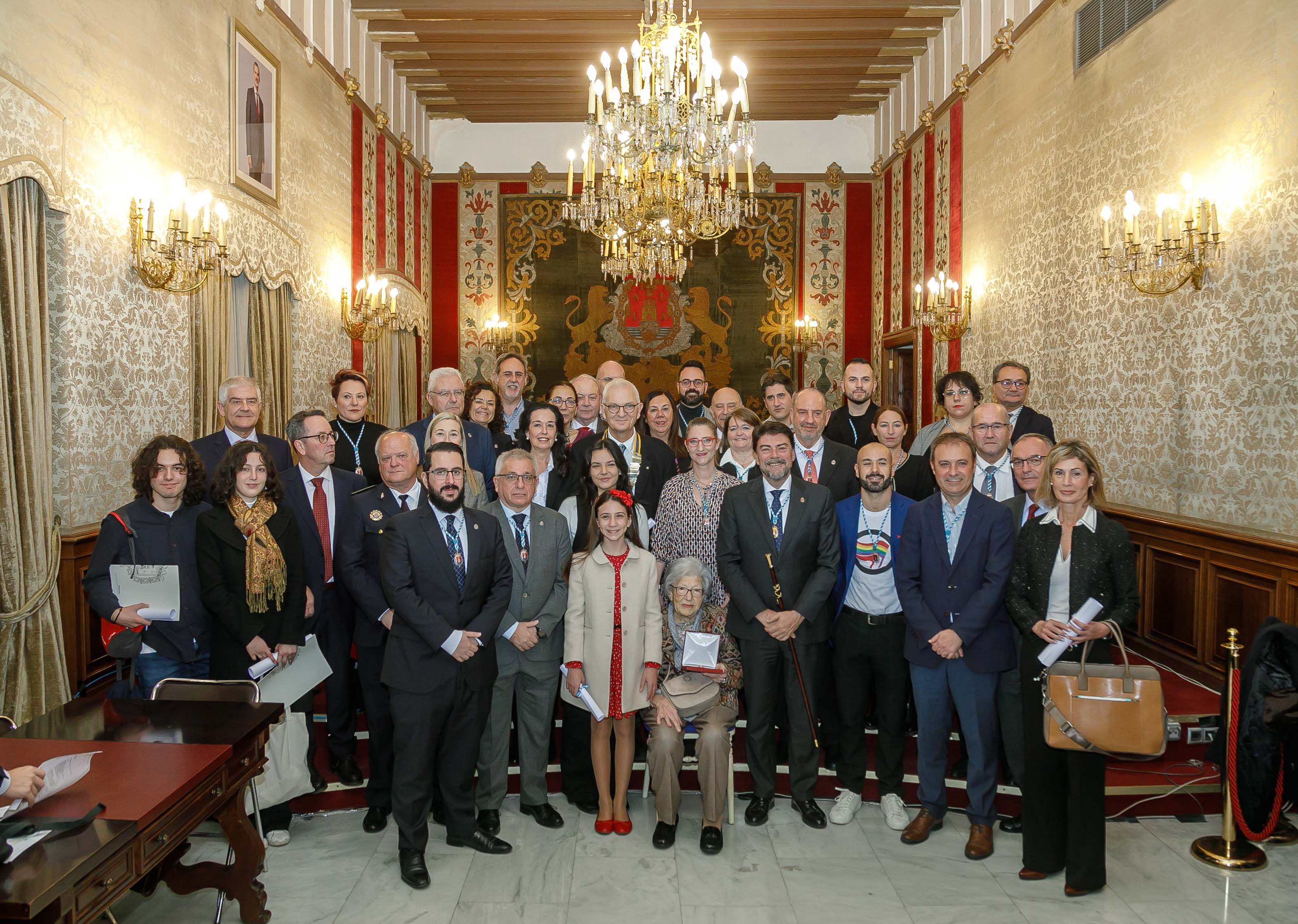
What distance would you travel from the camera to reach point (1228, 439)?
471 centimetres

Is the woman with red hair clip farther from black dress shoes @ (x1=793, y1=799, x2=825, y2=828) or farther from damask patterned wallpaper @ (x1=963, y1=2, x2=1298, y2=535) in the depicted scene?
damask patterned wallpaper @ (x1=963, y1=2, x2=1298, y2=535)

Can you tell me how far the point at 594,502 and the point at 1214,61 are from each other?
13.8 ft

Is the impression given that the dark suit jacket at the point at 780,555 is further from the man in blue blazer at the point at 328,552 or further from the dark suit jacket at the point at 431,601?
the man in blue blazer at the point at 328,552

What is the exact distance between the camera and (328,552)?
Answer: 408 centimetres

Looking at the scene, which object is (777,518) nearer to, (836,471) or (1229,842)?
(836,471)

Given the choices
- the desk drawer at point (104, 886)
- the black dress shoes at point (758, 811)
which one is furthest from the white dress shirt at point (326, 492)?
the black dress shoes at point (758, 811)

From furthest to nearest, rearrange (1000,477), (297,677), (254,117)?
1. (254,117)
2. (1000,477)
3. (297,677)

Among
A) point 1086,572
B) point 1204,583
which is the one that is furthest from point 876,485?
point 1204,583

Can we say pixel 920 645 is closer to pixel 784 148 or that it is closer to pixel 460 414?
pixel 460 414

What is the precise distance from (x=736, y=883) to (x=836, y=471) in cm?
204

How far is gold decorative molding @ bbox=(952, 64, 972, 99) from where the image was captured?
319 inches

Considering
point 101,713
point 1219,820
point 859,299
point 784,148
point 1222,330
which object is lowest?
point 1219,820

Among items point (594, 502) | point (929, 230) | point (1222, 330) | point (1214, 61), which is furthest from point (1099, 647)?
point (929, 230)

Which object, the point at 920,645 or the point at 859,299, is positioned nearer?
the point at 920,645
